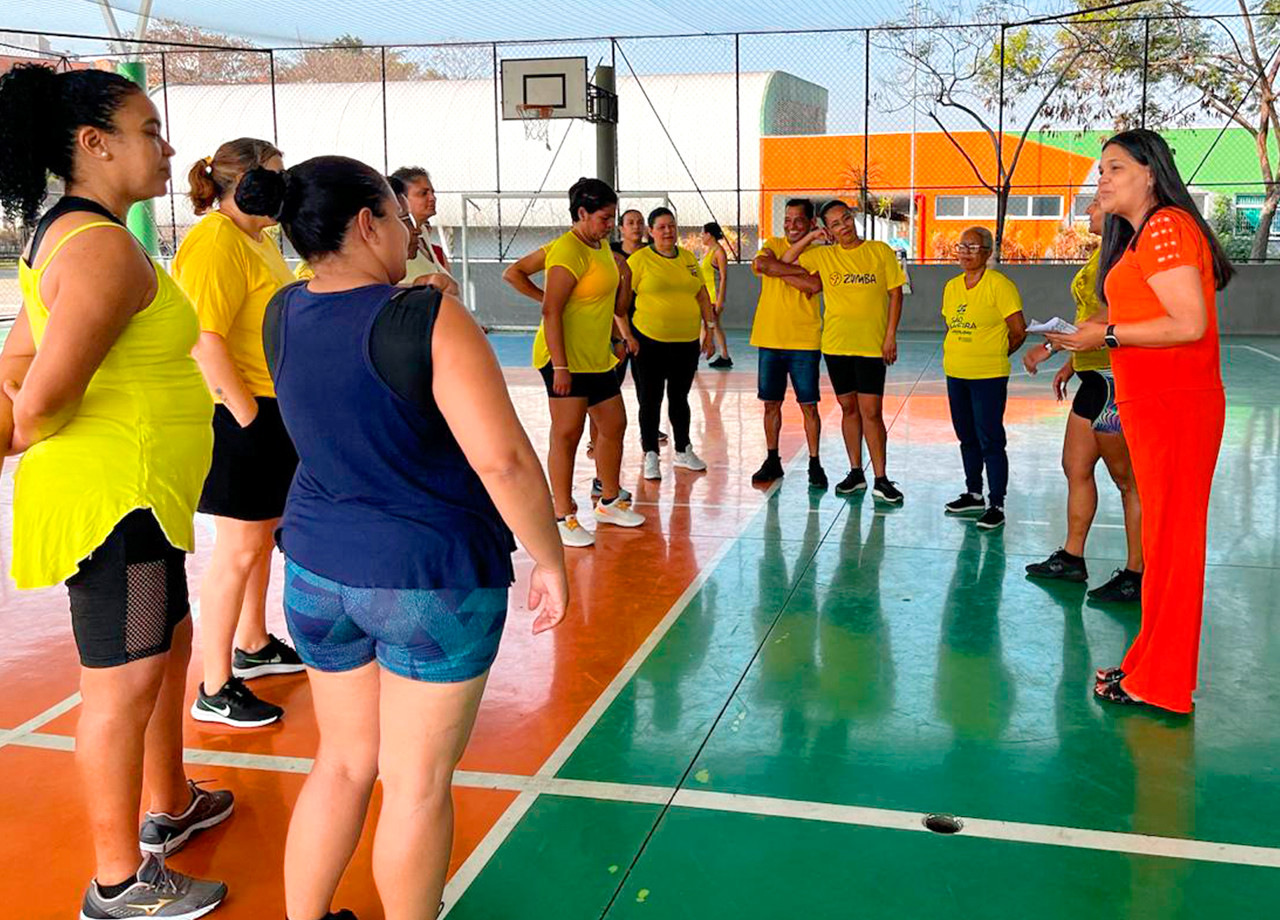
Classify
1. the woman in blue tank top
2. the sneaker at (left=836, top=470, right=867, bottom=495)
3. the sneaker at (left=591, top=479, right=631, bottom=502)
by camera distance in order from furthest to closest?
the sneaker at (left=836, top=470, right=867, bottom=495), the sneaker at (left=591, top=479, right=631, bottom=502), the woman in blue tank top

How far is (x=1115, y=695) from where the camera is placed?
417 cm

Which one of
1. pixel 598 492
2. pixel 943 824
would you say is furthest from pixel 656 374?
pixel 943 824

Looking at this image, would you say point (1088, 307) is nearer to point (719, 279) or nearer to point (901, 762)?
point (901, 762)

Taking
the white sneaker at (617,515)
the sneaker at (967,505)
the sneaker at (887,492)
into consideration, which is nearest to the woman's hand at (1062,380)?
the sneaker at (967,505)

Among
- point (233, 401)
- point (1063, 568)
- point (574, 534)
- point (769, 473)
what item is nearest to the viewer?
point (233, 401)

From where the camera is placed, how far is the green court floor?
9.78ft

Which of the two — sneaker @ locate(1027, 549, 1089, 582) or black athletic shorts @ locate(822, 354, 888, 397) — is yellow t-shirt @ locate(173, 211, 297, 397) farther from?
black athletic shorts @ locate(822, 354, 888, 397)

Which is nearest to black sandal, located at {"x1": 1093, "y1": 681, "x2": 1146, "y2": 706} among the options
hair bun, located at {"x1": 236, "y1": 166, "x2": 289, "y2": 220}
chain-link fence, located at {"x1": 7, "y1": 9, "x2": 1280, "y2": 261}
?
hair bun, located at {"x1": 236, "y1": 166, "x2": 289, "y2": 220}

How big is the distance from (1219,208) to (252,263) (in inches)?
886

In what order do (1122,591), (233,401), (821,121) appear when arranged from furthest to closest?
1. (821,121)
2. (1122,591)
3. (233,401)

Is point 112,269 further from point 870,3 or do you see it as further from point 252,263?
point 870,3

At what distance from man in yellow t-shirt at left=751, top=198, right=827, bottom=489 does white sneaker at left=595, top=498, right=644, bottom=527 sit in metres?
1.25

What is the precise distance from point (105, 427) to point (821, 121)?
28.3m

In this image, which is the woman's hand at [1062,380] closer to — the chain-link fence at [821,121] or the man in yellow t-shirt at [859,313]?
the man in yellow t-shirt at [859,313]
